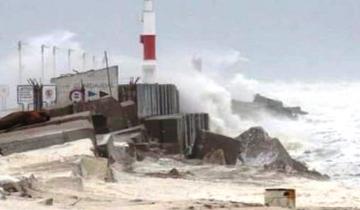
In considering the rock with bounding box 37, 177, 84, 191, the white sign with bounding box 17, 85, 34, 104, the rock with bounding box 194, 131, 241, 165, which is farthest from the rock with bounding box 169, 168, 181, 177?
the white sign with bounding box 17, 85, 34, 104

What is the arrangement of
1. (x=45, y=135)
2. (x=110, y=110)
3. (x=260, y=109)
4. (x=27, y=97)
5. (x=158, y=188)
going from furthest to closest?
(x=260, y=109)
(x=27, y=97)
(x=110, y=110)
(x=45, y=135)
(x=158, y=188)

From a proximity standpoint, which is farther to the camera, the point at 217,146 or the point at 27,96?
the point at 27,96

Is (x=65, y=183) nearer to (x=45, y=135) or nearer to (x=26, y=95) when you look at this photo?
(x=45, y=135)

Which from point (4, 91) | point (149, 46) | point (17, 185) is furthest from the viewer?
point (149, 46)

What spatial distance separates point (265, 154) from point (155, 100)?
5.70 m

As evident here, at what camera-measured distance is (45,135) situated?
52.1 feet

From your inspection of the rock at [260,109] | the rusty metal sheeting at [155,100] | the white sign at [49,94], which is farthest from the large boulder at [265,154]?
the rock at [260,109]

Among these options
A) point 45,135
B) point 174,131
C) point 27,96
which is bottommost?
point 174,131

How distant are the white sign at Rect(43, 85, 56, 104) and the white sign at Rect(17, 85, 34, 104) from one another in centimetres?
50

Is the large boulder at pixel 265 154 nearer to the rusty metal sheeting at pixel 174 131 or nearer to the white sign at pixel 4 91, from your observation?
the rusty metal sheeting at pixel 174 131

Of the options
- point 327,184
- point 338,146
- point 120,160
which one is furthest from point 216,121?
point 327,184

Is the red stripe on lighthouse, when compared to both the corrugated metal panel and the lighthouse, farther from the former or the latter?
the corrugated metal panel

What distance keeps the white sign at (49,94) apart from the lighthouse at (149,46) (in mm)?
3079

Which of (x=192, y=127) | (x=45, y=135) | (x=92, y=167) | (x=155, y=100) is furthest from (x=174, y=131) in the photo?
A: (x=92, y=167)
